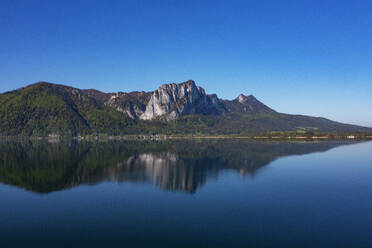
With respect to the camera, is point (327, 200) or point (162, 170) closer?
point (327, 200)

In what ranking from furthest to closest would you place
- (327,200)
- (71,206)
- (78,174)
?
(78,174) < (327,200) < (71,206)

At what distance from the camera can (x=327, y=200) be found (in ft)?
127

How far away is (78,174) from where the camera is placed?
198 feet

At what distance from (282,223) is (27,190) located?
1576 inches

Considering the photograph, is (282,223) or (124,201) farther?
(124,201)

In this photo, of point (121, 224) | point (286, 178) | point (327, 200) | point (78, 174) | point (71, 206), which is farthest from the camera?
point (78, 174)

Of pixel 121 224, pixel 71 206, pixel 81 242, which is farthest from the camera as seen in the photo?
pixel 71 206

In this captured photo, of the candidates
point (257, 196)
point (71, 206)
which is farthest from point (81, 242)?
point (257, 196)

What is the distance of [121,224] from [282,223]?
17.4 metres

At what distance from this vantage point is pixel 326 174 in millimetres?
60812

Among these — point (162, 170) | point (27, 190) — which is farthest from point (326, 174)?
point (27, 190)

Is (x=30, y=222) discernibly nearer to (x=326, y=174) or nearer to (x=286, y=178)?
(x=286, y=178)

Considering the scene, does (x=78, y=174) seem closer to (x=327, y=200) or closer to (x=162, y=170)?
(x=162, y=170)

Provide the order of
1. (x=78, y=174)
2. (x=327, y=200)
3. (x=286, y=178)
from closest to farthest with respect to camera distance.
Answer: (x=327, y=200) → (x=286, y=178) → (x=78, y=174)
